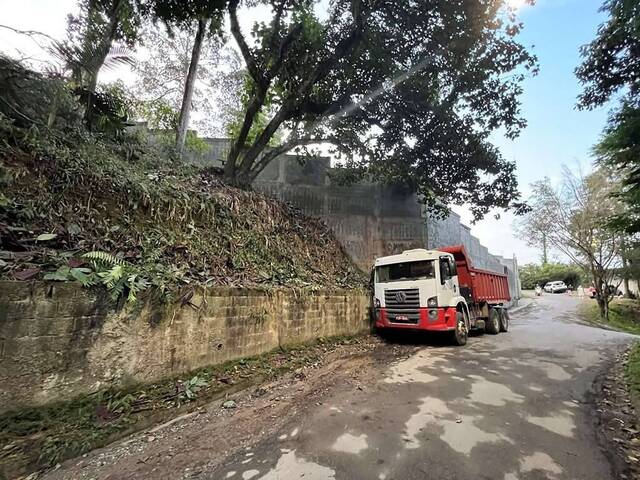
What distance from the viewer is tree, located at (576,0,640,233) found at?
4590mm

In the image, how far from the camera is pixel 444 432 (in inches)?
131

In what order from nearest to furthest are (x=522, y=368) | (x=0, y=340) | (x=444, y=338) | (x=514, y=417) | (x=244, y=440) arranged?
(x=0, y=340), (x=244, y=440), (x=514, y=417), (x=522, y=368), (x=444, y=338)

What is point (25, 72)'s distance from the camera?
370cm

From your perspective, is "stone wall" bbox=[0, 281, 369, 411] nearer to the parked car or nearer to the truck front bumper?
the truck front bumper

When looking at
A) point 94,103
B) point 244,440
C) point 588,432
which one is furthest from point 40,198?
point 588,432

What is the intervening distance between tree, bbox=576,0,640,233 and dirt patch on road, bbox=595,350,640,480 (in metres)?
2.49

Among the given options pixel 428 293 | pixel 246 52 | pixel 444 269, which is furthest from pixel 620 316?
pixel 246 52

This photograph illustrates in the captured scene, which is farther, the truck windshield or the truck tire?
the truck tire

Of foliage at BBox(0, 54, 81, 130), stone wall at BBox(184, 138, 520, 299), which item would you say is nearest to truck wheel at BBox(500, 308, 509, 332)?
stone wall at BBox(184, 138, 520, 299)

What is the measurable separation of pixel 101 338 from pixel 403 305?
6475 mm

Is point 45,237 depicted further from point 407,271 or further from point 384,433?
point 407,271

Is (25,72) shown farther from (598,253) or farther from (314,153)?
(598,253)

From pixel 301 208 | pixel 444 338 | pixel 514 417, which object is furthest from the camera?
pixel 301 208

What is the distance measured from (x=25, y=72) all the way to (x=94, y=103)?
2.44 ft
